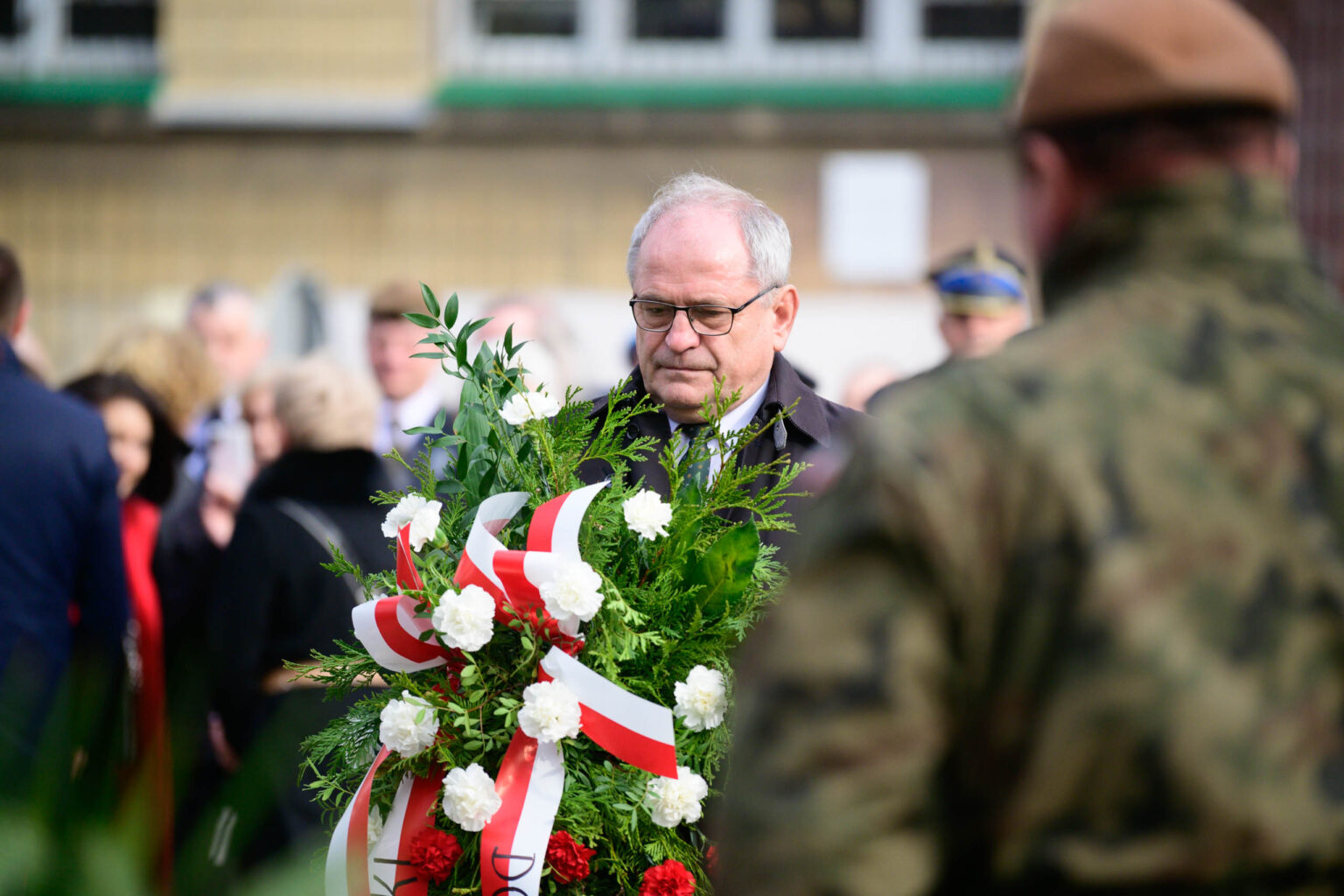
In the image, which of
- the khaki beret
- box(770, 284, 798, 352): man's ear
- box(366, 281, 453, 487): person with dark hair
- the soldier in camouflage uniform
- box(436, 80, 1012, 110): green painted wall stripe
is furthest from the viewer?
box(436, 80, 1012, 110): green painted wall stripe

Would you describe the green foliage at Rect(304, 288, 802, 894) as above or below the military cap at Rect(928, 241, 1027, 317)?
below

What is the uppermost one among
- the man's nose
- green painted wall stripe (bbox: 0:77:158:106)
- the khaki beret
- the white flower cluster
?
green painted wall stripe (bbox: 0:77:158:106)

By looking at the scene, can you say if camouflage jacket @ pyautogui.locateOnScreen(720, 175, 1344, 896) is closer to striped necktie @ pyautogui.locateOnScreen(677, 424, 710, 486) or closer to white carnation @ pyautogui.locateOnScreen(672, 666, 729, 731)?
white carnation @ pyautogui.locateOnScreen(672, 666, 729, 731)

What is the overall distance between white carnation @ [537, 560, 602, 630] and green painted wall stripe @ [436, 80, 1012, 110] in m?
9.14

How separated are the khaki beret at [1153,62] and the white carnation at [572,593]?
3.11 feet

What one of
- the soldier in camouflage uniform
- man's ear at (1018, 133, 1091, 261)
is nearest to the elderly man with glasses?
man's ear at (1018, 133, 1091, 261)

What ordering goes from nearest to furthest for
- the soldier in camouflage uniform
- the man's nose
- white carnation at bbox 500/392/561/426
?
the soldier in camouflage uniform < white carnation at bbox 500/392/561/426 < the man's nose

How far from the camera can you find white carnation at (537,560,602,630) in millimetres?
1993

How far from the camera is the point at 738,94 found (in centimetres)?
1085

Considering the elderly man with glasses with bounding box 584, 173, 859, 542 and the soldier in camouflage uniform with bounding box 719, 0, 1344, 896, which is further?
the elderly man with glasses with bounding box 584, 173, 859, 542

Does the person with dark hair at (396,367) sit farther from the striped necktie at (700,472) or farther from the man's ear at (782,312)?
the striped necktie at (700,472)

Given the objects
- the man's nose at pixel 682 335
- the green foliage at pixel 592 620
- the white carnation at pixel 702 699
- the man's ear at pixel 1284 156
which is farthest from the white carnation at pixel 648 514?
the man's ear at pixel 1284 156

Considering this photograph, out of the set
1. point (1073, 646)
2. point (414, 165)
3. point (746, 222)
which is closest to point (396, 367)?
point (746, 222)

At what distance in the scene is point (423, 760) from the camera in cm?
208
